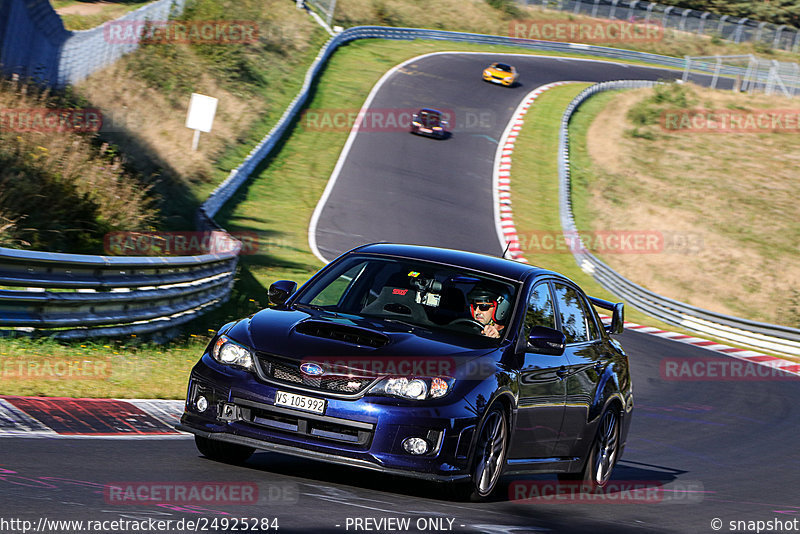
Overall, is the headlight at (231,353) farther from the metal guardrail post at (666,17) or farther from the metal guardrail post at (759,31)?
the metal guardrail post at (759,31)

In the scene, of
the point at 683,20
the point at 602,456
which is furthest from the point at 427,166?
the point at 683,20

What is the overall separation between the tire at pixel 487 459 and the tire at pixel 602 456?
1.68 meters

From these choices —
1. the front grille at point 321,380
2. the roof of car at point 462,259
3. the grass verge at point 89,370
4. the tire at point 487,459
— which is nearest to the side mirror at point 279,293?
the roof of car at point 462,259

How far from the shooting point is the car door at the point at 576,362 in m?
8.24

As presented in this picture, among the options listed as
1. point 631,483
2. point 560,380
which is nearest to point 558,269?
point 631,483

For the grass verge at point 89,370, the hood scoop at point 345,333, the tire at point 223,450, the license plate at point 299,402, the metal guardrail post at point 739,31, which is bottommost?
the metal guardrail post at point 739,31

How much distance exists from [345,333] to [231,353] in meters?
0.71

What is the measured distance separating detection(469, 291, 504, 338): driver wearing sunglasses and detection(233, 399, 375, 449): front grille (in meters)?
1.41

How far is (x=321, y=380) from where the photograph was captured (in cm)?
662

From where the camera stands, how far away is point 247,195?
102 feet

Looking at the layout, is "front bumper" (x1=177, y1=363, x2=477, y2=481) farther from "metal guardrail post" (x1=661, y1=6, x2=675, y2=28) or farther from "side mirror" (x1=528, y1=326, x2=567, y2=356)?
"metal guardrail post" (x1=661, y1=6, x2=675, y2=28)

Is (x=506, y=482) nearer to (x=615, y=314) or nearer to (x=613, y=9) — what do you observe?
(x=615, y=314)

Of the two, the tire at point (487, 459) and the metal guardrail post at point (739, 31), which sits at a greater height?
the tire at point (487, 459)

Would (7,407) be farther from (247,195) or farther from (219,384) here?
(247,195)
